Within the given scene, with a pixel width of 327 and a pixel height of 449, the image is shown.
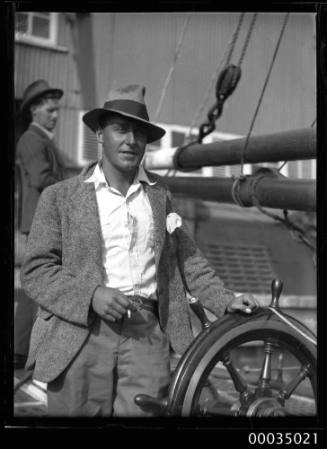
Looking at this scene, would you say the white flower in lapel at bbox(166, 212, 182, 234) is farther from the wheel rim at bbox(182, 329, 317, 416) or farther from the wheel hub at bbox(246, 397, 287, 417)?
the wheel hub at bbox(246, 397, 287, 417)

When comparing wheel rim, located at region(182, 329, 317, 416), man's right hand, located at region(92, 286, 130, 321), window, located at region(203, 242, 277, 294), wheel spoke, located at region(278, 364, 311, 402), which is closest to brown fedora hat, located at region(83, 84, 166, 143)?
man's right hand, located at region(92, 286, 130, 321)

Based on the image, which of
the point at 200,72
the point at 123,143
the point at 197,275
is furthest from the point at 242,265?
the point at 123,143

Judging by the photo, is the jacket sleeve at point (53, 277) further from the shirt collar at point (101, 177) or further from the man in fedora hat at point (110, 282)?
the shirt collar at point (101, 177)

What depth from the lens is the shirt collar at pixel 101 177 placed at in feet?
7.13

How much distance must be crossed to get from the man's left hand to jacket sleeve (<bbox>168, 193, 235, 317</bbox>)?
11 cm

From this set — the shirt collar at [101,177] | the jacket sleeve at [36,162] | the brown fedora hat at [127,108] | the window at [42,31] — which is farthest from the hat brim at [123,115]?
the window at [42,31]

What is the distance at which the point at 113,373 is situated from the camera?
2.13m

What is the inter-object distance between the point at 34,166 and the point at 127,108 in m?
1.53

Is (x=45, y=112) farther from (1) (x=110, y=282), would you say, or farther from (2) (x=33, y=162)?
(1) (x=110, y=282)

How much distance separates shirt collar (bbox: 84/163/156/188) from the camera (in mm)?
2172
